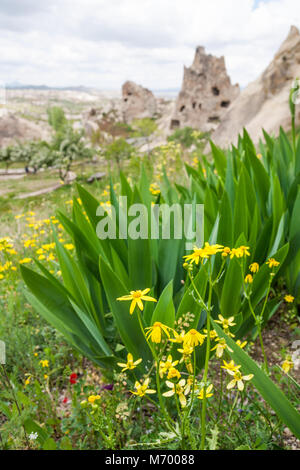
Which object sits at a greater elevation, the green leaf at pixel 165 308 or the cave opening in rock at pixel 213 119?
the cave opening in rock at pixel 213 119

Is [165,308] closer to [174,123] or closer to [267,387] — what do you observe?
[267,387]

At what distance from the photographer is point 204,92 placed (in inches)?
1241

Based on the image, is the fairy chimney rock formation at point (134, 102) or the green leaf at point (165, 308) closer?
the green leaf at point (165, 308)

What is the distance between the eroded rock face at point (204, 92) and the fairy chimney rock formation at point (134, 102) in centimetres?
1511

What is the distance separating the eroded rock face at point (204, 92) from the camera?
3117 centimetres

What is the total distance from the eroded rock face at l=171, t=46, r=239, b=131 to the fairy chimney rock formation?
1511cm

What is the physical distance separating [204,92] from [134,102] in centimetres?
1807

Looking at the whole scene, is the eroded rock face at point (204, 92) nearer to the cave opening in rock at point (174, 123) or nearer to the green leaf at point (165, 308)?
the cave opening in rock at point (174, 123)

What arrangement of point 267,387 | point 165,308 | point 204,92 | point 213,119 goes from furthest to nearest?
point 204,92 < point 213,119 < point 165,308 < point 267,387

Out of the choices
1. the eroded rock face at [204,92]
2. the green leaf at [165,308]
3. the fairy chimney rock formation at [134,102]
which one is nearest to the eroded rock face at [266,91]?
the green leaf at [165,308]

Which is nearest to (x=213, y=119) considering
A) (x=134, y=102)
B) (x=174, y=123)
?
(x=174, y=123)

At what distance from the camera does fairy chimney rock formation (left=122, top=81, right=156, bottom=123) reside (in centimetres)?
4681

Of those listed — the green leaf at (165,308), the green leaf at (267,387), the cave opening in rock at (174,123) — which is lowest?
the green leaf at (267,387)

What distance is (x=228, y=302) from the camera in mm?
1198
